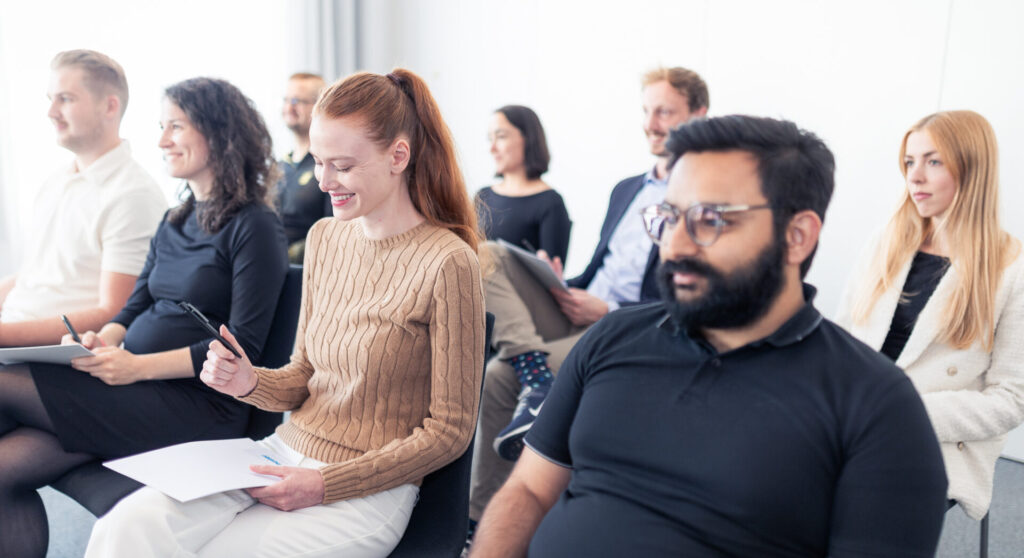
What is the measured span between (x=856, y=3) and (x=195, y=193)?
2758 mm

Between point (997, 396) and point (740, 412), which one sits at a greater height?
point (740, 412)

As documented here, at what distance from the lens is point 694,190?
1076 mm

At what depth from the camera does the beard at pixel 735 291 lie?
1055 mm

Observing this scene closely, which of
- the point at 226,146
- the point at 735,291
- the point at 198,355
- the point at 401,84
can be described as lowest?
the point at 198,355

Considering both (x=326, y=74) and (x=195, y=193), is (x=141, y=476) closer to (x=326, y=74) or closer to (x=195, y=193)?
(x=195, y=193)

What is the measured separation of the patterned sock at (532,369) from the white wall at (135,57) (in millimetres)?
2284

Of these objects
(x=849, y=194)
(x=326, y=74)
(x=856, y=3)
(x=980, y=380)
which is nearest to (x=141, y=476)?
(x=980, y=380)

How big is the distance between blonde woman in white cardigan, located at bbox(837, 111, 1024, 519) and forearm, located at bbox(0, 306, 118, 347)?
2.06 metres

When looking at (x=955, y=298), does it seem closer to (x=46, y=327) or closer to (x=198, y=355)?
(x=198, y=355)

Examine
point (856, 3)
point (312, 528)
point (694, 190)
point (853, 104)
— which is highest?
point (856, 3)

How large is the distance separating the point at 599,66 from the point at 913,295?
8.74ft

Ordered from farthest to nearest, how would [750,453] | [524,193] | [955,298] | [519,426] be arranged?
[524,193]
[519,426]
[955,298]
[750,453]

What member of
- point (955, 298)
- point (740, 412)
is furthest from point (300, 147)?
point (740, 412)

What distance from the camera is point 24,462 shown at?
168 centimetres
